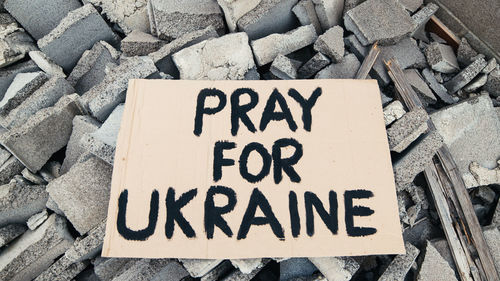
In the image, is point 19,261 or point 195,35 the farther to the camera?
point 195,35

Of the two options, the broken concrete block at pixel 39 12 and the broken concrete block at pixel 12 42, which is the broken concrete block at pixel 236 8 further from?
the broken concrete block at pixel 12 42

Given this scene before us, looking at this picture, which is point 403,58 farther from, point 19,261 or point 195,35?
point 19,261

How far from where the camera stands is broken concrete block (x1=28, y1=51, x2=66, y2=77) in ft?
8.78

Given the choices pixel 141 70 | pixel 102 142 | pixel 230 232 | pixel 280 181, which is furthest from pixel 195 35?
pixel 230 232

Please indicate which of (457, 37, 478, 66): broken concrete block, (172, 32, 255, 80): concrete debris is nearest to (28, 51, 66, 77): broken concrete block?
(172, 32, 255, 80): concrete debris

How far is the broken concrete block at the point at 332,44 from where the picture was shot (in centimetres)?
244

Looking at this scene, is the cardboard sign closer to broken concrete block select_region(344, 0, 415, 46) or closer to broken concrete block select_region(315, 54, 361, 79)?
broken concrete block select_region(315, 54, 361, 79)

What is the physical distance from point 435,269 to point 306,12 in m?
1.79

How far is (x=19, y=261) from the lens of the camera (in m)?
2.21

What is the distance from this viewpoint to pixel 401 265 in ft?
6.91

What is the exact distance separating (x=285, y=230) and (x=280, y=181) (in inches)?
9.9

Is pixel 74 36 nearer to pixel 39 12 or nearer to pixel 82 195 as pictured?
pixel 39 12

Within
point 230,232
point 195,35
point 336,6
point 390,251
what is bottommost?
point 390,251

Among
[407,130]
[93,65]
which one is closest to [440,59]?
[407,130]
